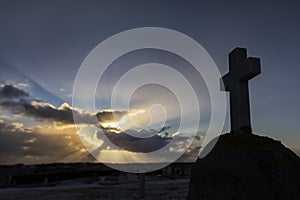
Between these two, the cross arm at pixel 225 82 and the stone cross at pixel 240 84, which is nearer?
the stone cross at pixel 240 84

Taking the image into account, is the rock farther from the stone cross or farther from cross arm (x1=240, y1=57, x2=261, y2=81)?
cross arm (x1=240, y1=57, x2=261, y2=81)

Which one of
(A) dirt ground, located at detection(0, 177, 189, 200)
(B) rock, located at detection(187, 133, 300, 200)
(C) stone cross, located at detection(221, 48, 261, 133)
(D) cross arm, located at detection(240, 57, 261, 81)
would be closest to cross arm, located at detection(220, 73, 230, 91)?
(C) stone cross, located at detection(221, 48, 261, 133)

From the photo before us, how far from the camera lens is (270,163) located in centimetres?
376

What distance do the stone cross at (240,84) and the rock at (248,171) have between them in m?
0.86

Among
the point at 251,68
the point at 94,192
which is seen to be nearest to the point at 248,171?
the point at 251,68

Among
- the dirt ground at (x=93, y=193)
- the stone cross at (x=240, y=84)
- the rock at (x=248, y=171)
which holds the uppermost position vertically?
the stone cross at (x=240, y=84)

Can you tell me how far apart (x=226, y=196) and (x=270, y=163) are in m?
0.75

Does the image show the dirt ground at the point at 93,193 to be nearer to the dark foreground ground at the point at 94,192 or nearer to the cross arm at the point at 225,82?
the dark foreground ground at the point at 94,192

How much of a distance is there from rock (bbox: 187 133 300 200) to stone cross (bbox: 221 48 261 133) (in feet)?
2.84

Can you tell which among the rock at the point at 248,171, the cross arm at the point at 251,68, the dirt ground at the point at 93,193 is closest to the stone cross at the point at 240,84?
the cross arm at the point at 251,68

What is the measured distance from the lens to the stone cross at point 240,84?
17.4 feet

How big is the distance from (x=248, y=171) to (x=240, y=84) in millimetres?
2293

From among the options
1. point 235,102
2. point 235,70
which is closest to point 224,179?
point 235,102

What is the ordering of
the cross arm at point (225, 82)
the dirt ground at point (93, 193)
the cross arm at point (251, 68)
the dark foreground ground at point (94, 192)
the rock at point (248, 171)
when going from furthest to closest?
1. the dark foreground ground at point (94, 192)
2. the dirt ground at point (93, 193)
3. the cross arm at point (225, 82)
4. the cross arm at point (251, 68)
5. the rock at point (248, 171)
